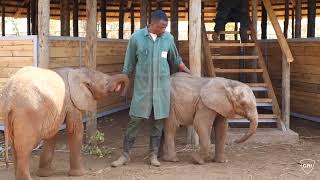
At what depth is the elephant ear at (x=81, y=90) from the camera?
605 cm

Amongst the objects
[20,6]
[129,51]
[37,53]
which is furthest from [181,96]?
[20,6]

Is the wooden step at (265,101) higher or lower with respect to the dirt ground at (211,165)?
higher

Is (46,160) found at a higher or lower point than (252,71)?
lower

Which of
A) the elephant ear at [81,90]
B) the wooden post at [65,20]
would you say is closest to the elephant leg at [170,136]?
the elephant ear at [81,90]

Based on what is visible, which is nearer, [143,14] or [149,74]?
[149,74]

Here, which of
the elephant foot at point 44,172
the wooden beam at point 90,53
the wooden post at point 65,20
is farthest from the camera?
the wooden post at point 65,20

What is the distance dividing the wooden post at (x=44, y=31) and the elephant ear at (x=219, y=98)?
260 cm

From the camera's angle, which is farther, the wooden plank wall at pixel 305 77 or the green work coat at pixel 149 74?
the wooden plank wall at pixel 305 77

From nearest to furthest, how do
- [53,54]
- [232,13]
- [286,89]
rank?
[53,54]
[286,89]
[232,13]

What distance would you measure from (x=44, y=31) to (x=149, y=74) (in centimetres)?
204

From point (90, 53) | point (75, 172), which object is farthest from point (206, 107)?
point (90, 53)

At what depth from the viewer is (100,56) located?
35.4 ft

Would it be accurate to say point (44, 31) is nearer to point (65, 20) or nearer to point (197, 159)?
point (197, 159)

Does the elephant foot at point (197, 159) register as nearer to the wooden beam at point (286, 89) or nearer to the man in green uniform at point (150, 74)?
the man in green uniform at point (150, 74)
